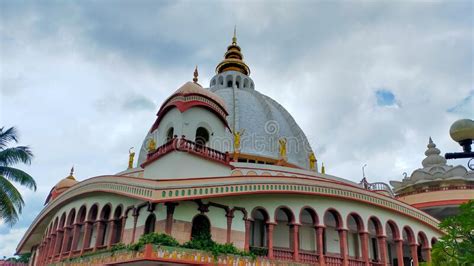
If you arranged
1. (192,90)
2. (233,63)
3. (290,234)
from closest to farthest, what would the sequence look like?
(290,234)
(192,90)
(233,63)

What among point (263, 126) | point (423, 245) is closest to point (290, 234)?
point (423, 245)

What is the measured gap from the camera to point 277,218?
1689 centimetres

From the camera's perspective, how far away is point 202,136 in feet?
59.7

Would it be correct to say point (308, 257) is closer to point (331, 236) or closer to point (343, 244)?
point (343, 244)

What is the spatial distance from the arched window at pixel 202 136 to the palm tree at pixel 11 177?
25.1 ft

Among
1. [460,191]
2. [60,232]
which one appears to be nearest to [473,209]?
[60,232]

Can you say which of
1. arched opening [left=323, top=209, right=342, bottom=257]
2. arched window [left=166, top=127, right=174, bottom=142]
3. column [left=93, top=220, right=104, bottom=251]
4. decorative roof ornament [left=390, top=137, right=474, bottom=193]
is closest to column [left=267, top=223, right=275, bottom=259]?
arched opening [left=323, top=209, right=342, bottom=257]

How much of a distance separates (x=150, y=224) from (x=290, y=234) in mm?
5319

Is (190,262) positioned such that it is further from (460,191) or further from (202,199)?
(460,191)

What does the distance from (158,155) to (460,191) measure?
1936cm

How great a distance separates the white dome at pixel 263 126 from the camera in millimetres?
24281

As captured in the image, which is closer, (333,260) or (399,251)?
(333,260)

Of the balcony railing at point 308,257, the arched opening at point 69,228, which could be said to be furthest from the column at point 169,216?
the arched opening at point 69,228

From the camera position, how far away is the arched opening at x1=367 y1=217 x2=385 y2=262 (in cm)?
1744
